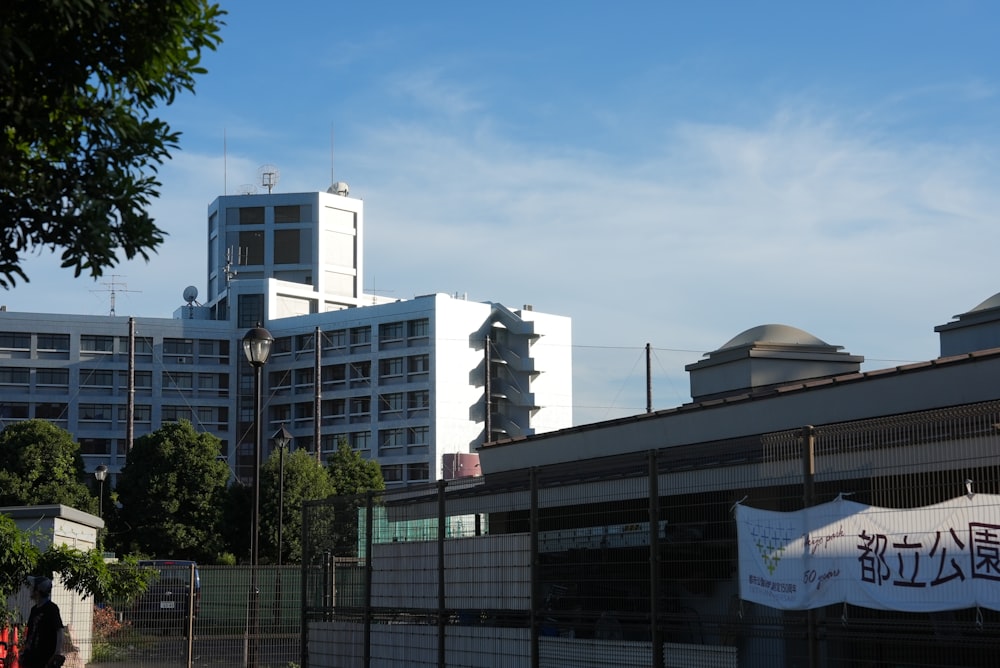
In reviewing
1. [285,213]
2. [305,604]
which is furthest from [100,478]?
[285,213]

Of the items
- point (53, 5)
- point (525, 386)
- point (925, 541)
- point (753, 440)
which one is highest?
point (525, 386)

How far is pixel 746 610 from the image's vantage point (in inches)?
417

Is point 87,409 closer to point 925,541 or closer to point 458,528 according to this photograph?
point 458,528

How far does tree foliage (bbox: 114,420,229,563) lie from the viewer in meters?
66.2

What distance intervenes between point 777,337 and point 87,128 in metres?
20.6

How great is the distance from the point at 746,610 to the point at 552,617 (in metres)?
2.75

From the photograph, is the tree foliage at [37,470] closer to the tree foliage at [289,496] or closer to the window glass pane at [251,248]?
the tree foliage at [289,496]

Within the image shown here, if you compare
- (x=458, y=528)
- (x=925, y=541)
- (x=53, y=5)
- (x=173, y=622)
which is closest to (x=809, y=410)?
(x=458, y=528)

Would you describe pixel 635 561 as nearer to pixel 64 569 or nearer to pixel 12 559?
pixel 12 559

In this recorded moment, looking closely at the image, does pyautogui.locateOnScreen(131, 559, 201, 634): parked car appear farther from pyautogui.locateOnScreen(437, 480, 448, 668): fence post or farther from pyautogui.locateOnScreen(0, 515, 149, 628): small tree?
pyautogui.locateOnScreen(437, 480, 448, 668): fence post

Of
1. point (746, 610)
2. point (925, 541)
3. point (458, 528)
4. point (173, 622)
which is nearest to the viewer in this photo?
point (925, 541)

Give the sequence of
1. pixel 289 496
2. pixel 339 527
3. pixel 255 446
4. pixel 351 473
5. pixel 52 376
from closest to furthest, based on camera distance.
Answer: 1. pixel 339 527
2. pixel 255 446
3. pixel 289 496
4. pixel 351 473
5. pixel 52 376

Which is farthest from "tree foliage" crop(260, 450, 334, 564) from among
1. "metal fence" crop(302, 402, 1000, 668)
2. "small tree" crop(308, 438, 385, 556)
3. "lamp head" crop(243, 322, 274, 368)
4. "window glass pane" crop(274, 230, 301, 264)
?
"metal fence" crop(302, 402, 1000, 668)

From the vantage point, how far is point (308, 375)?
10494 cm
